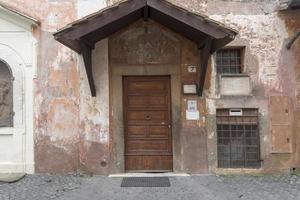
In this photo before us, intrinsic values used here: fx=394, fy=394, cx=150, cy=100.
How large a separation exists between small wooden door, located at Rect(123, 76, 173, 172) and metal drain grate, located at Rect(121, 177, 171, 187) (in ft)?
2.08

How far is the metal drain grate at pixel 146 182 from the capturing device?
8.13 m

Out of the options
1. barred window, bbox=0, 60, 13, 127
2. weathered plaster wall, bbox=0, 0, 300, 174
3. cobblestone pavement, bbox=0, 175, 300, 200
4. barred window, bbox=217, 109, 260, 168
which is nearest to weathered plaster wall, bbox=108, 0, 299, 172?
weathered plaster wall, bbox=0, 0, 300, 174

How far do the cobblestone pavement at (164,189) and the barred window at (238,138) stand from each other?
54 centimetres

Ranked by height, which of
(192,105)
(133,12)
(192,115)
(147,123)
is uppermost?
(133,12)

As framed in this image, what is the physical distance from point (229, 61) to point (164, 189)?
3.68m

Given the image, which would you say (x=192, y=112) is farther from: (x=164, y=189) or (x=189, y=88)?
(x=164, y=189)

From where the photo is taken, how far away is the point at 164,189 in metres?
7.78

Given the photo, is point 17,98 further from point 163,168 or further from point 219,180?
point 219,180

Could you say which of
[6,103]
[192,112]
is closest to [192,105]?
[192,112]

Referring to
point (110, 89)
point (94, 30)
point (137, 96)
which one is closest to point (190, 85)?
point (137, 96)

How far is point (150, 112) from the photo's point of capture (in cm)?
951

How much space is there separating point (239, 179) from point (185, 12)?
3814 millimetres

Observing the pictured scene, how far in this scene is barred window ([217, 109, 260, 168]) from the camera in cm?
936

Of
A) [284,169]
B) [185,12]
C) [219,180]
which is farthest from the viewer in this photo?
[284,169]
